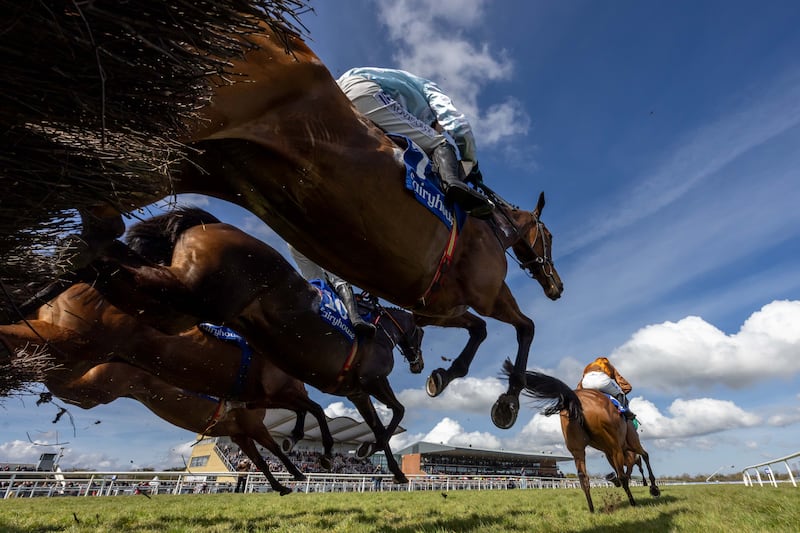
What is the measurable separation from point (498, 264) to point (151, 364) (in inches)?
151

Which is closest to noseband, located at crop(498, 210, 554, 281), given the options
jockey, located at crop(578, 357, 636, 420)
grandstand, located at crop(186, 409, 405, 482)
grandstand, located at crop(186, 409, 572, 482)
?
jockey, located at crop(578, 357, 636, 420)

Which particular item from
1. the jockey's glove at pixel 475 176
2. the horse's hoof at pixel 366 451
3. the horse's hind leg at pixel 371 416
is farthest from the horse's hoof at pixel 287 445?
the jockey's glove at pixel 475 176

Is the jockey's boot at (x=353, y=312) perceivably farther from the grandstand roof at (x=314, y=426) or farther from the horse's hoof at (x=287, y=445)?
the grandstand roof at (x=314, y=426)

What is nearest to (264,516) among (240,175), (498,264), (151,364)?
(151,364)

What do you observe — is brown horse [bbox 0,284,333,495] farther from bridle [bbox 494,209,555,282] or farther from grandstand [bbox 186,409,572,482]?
grandstand [bbox 186,409,572,482]

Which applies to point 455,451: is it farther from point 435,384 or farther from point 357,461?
point 435,384

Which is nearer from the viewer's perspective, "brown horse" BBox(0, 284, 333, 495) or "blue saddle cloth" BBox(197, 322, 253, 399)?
"brown horse" BBox(0, 284, 333, 495)

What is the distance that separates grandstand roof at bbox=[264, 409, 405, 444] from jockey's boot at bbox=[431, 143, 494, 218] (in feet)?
93.5

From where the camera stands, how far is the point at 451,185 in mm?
3287

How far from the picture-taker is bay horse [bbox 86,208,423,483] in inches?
142

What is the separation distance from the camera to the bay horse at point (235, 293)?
11.8 ft

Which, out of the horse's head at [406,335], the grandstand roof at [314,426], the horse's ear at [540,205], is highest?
the grandstand roof at [314,426]

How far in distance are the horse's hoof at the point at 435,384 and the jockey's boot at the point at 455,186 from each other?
1778 millimetres

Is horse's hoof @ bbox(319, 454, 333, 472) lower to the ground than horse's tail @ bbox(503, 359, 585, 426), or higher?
lower
